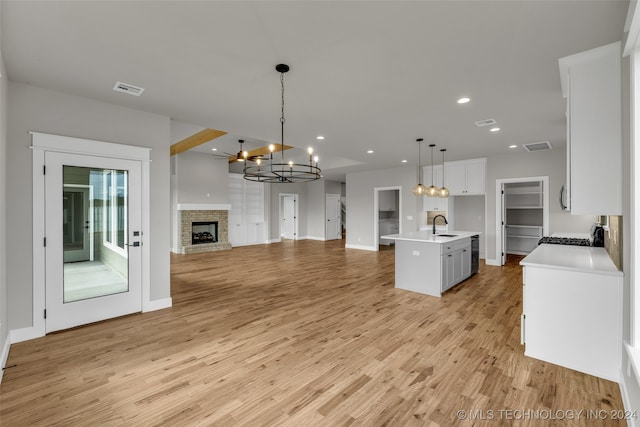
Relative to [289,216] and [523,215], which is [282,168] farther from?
[289,216]

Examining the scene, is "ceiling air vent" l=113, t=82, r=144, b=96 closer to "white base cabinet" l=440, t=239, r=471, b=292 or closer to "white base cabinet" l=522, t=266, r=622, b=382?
"white base cabinet" l=522, t=266, r=622, b=382

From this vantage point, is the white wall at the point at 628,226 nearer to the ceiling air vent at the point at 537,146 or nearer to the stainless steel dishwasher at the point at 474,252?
the stainless steel dishwasher at the point at 474,252

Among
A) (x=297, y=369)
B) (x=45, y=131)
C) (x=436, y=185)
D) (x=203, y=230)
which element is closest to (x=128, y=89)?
(x=45, y=131)

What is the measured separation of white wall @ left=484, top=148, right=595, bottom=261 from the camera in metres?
6.05

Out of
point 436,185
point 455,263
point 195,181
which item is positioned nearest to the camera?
point 455,263

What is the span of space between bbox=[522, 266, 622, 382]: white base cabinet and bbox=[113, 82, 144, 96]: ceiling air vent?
14.2 ft

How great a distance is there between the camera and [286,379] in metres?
2.29

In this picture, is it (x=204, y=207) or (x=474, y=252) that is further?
(x=204, y=207)

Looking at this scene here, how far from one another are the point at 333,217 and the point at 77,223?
9.73 metres

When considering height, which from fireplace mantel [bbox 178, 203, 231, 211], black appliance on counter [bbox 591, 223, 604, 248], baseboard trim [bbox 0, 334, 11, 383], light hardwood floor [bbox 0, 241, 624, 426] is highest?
fireplace mantel [bbox 178, 203, 231, 211]

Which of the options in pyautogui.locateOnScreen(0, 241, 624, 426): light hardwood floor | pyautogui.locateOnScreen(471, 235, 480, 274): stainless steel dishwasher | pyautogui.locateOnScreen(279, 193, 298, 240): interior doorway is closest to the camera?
pyautogui.locateOnScreen(0, 241, 624, 426): light hardwood floor

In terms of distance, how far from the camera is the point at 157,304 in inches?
153

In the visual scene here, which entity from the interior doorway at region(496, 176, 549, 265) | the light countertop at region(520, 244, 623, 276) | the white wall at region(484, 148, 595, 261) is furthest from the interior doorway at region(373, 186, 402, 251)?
the light countertop at region(520, 244, 623, 276)

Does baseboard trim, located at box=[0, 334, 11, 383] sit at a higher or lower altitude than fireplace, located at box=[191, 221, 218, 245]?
lower
